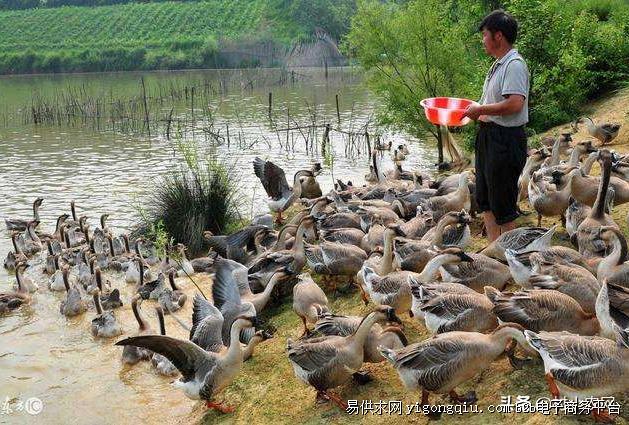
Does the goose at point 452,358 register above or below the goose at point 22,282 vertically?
above

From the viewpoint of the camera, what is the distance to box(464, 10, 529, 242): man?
7.02 meters

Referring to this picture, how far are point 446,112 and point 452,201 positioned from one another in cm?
221

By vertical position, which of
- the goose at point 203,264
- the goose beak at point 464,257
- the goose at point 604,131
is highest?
the goose at point 604,131

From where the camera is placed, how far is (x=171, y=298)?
11.0m

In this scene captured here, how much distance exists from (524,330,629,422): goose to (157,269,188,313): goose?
7168mm

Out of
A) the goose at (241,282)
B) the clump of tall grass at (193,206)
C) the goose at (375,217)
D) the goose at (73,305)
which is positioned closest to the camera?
the goose at (241,282)

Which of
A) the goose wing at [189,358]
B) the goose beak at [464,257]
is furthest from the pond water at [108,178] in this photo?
the goose beak at [464,257]

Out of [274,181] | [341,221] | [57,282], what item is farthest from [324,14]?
[341,221]

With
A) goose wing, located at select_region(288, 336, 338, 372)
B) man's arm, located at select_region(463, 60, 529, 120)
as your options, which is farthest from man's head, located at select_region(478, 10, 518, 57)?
goose wing, located at select_region(288, 336, 338, 372)

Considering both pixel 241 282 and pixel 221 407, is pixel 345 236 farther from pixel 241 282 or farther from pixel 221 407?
pixel 221 407

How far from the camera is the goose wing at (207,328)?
7682 millimetres

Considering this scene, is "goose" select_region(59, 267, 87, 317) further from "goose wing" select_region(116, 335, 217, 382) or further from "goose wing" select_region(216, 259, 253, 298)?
"goose wing" select_region(116, 335, 217, 382)

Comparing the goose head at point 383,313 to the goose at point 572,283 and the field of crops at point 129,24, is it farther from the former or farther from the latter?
the field of crops at point 129,24

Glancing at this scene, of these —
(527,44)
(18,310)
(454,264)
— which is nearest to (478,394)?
(454,264)
